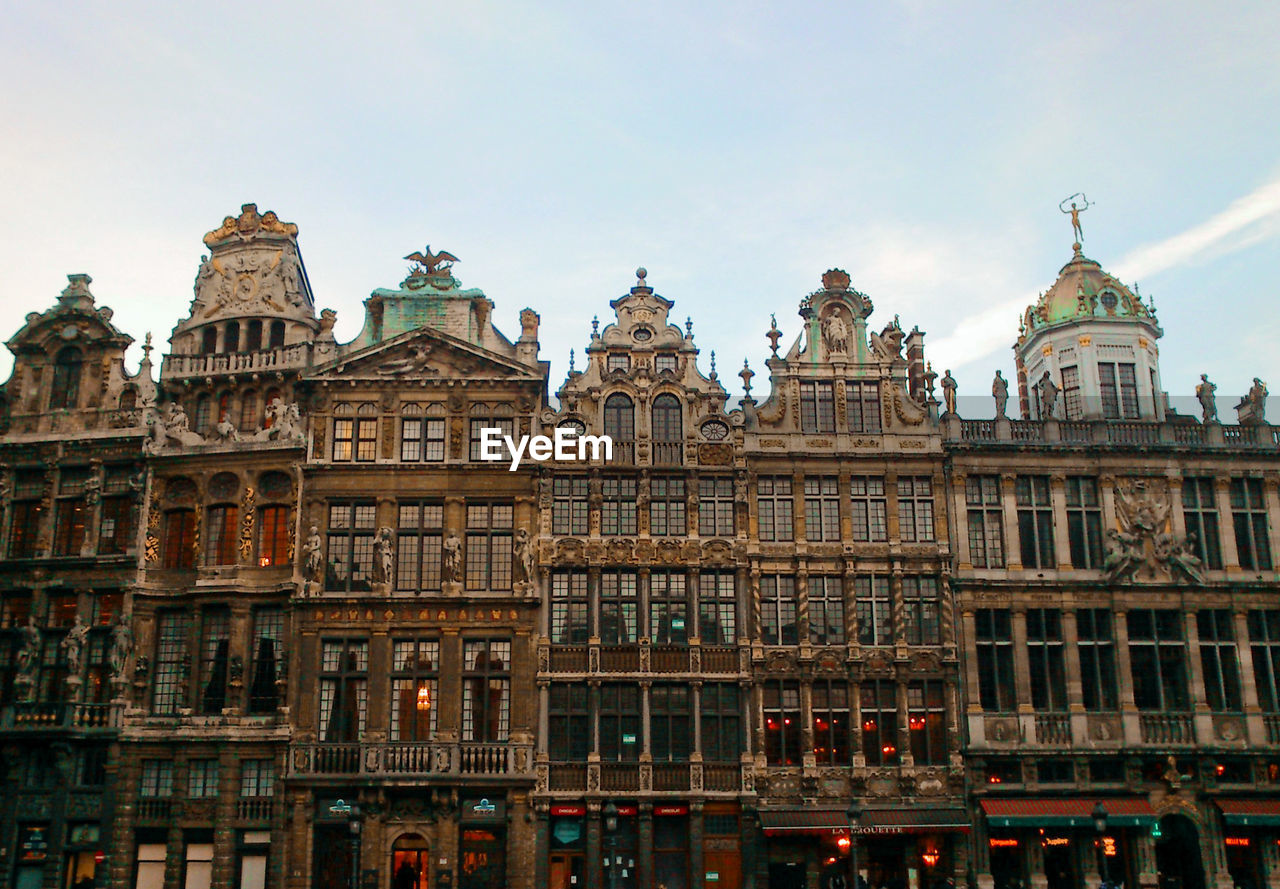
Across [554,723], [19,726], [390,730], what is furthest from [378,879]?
[19,726]

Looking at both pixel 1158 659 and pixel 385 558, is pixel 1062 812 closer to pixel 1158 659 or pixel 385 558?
pixel 1158 659

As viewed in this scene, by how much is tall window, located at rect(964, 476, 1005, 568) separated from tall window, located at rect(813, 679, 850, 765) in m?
6.67

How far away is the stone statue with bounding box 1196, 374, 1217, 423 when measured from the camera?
43375 millimetres

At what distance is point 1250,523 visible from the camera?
42.7 metres

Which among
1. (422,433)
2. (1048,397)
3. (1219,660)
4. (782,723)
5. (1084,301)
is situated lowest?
(782,723)

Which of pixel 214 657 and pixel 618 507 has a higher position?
pixel 618 507

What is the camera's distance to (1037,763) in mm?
39750

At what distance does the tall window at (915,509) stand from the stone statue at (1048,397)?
5.49 meters

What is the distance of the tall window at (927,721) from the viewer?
39.8 m

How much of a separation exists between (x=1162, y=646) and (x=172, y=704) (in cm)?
3368

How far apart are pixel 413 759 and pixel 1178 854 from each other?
25649 millimetres

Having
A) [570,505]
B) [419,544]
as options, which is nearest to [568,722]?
[570,505]

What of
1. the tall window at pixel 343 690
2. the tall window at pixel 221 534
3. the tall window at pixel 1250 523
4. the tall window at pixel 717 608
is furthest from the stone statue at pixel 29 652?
the tall window at pixel 1250 523

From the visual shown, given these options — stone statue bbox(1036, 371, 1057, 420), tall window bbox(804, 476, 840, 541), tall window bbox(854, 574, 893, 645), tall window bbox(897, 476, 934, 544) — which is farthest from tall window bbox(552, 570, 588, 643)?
stone statue bbox(1036, 371, 1057, 420)
